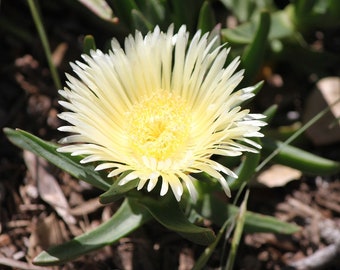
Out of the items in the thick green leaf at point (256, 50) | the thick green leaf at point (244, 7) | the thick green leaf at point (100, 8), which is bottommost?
the thick green leaf at point (256, 50)

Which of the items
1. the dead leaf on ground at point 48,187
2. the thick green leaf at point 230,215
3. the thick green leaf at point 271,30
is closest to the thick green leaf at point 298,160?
the thick green leaf at point 230,215

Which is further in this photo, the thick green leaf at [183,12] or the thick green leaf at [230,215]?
the thick green leaf at [183,12]

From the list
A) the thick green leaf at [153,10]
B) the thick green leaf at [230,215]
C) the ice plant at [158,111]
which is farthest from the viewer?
the thick green leaf at [153,10]

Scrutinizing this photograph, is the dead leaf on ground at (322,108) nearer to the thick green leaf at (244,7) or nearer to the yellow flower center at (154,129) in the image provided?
the thick green leaf at (244,7)

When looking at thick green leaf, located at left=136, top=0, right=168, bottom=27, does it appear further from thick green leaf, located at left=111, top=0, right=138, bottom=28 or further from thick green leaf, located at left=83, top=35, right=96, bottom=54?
thick green leaf, located at left=83, top=35, right=96, bottom=54

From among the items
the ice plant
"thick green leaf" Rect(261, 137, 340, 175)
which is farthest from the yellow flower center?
"thick green leaf" Rect(261, 137, 340, 175)

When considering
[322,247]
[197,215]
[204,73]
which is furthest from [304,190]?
[204,73]

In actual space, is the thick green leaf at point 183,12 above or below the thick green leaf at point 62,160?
above

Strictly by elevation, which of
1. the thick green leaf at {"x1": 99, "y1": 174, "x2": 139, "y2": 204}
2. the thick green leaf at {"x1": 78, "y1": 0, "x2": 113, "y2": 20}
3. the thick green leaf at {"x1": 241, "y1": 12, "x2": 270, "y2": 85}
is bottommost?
the thick green leaf at {"x1": 99, "y1": 174, "x2": 139, "y2": 204}
